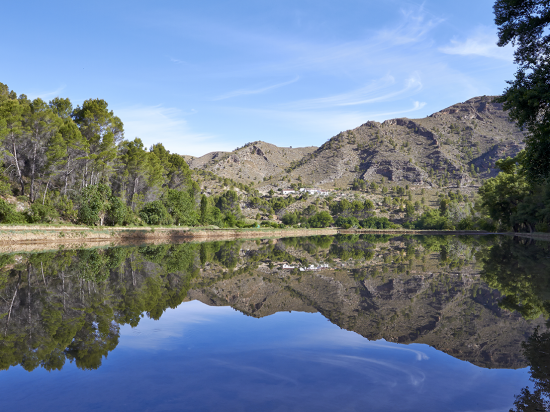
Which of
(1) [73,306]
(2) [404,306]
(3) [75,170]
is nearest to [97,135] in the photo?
(3) [75,170]

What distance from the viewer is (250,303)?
1033cm

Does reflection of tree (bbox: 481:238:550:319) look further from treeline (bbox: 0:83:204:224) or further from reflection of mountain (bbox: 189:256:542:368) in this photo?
treeline (bbox: 0:83:204:224)

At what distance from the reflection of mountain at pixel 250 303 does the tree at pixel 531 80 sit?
581 centimetres

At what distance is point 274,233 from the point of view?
68.1m

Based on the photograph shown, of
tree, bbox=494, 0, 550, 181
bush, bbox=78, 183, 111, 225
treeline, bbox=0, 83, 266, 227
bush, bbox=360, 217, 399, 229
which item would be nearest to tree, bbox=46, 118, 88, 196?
treeline, bbox=0, 83, 266, 227

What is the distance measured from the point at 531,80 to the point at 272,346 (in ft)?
52.0

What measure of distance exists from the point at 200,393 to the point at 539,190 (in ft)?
193

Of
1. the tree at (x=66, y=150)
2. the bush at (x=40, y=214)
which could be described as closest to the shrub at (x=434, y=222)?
the tree at (x=66, y=150)

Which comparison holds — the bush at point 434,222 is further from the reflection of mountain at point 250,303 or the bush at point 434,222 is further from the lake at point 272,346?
the lake at point 272,346

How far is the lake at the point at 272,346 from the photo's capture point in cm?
452

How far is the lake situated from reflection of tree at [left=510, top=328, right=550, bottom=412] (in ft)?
0.06

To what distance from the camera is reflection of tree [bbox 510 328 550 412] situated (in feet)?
14.0

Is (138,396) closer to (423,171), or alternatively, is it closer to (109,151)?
(109,151)

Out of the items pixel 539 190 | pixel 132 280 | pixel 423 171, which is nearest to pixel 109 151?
pixel 132 280
